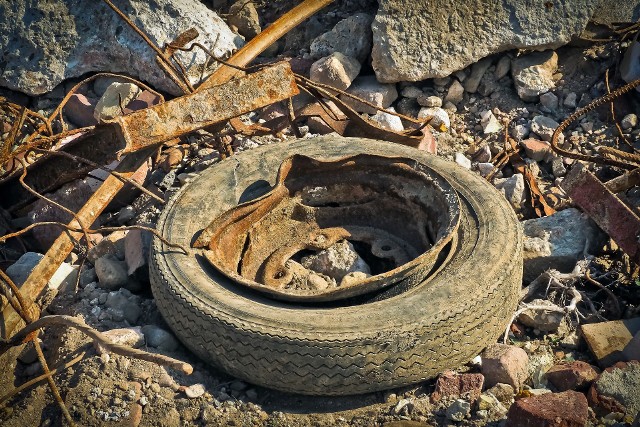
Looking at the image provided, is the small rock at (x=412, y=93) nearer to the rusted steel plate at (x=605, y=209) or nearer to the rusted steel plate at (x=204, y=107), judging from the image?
the rusted steel plate at (x=204, y=107)

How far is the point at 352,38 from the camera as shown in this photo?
6.45 metres

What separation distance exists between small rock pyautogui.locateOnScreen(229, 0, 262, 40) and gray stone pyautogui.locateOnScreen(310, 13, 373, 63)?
2.57 feet

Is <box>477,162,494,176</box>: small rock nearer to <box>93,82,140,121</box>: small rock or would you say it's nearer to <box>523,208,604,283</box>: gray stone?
<box>523,208,604,283</box>: gray stone

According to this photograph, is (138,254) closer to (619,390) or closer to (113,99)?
(113,99)

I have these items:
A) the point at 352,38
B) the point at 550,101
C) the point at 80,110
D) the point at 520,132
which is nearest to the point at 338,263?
the point at 520,132

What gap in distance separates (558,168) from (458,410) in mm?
2717

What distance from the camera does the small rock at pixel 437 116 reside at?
620 cm

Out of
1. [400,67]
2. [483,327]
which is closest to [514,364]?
[483,327]

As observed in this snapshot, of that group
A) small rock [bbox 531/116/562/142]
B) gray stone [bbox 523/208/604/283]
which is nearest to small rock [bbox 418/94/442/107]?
small rock [bbox 531/116/562/142]

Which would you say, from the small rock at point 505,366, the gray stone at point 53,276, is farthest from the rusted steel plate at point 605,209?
the gray stone at point 53,276

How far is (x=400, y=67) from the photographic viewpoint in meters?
6.19

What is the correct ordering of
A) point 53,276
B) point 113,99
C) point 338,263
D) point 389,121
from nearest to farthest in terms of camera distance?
point 338,263, point 53,276, point 389,121, point 113,99

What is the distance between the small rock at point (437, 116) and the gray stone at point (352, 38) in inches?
29.4

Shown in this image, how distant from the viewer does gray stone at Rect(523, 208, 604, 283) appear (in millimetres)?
4820
